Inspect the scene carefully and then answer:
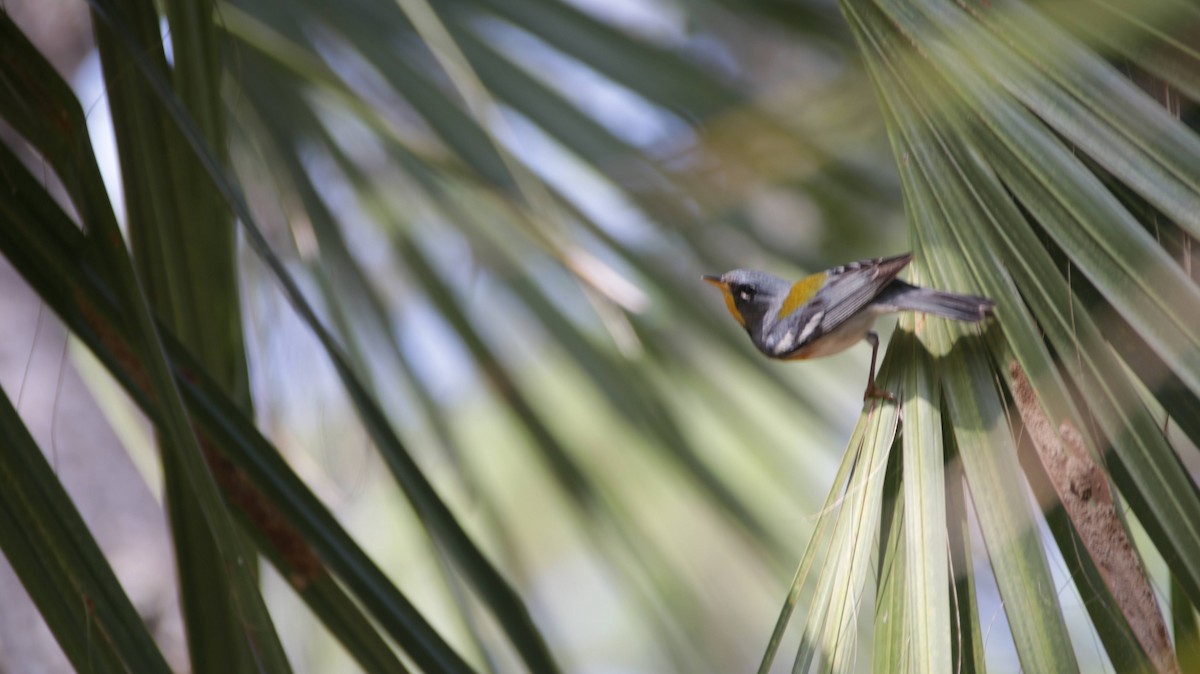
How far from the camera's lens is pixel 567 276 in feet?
6.75

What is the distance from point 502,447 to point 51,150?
1.22 metres

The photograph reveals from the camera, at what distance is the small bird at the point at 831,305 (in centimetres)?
124

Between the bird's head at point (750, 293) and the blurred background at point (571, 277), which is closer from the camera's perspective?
the blurred background at point (571, 277)

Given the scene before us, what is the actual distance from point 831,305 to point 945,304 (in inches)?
26.5

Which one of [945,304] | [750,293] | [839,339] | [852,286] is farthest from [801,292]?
[945,304]

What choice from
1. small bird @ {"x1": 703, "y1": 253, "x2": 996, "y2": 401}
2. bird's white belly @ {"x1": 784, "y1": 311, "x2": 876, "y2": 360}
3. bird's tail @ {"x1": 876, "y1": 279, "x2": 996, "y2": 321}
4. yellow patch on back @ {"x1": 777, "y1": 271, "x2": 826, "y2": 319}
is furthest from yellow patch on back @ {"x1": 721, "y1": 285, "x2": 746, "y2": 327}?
bird's tail @ {"x1": 876, "y1": 279, "x2": 996, "y2": 321}

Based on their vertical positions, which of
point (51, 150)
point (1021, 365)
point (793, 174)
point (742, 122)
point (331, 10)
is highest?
point (331, 10)

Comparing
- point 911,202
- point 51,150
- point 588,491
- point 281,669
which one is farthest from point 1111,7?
point 588,491

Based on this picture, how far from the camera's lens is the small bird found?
4.06 feet

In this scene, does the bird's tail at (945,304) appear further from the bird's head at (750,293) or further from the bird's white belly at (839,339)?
the bird's head at (750,293)

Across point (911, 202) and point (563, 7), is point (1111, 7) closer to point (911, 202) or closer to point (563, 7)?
point (911, 202)

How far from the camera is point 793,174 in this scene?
6.26ft

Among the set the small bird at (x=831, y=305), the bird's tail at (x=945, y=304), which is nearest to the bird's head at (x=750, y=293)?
the small bird at (x=831, y=305)

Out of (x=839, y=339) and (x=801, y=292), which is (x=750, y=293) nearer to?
(x=801, y=292)
